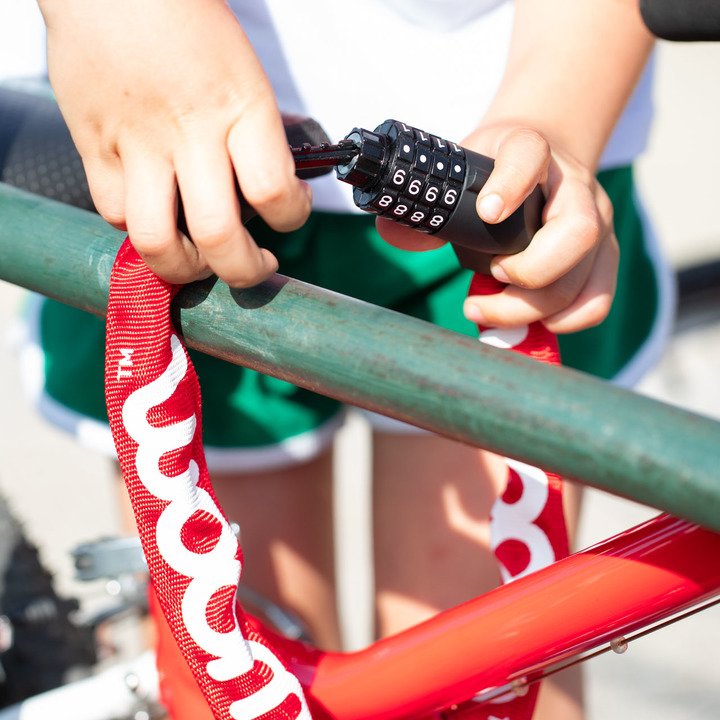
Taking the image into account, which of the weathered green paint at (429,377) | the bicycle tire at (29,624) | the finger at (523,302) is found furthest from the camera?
the bicycle tire at (29,624)

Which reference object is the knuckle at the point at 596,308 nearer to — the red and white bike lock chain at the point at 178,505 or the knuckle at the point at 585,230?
the knuckle at the point at 585,230

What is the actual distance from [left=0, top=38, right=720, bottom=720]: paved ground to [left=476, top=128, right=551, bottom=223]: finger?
3.58 ft

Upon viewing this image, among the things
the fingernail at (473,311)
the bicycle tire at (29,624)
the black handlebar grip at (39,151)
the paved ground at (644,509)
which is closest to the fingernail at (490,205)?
the fingernail at (473,311)

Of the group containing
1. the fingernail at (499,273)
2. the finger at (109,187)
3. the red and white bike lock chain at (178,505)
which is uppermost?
the finger at (109,187)

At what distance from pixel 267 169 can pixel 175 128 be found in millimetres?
61

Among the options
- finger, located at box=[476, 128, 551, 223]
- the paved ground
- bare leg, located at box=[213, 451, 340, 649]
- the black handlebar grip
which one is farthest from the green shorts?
the paved ground

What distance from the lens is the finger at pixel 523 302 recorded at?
2.04ft

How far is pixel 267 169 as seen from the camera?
488 mm

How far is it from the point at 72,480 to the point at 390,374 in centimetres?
164

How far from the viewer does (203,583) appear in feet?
1.76

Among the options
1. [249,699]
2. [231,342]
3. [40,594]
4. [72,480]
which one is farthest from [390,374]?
[72,480]

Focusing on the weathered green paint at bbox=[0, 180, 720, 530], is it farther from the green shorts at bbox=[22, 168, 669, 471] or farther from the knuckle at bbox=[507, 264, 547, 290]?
the green shorts at bbox=[22, 168, 669, 471]

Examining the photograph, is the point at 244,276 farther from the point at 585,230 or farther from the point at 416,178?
the point at 585,230

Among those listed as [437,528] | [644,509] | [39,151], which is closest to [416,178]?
[39,151]
